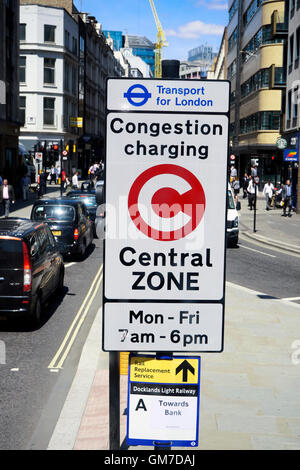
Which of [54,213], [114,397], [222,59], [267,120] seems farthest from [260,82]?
[114,397]

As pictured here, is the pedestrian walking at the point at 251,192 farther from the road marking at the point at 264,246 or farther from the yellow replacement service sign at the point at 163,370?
the yellow replacement service sign at the point at 163,370

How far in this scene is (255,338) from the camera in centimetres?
1043

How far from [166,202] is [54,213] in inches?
648

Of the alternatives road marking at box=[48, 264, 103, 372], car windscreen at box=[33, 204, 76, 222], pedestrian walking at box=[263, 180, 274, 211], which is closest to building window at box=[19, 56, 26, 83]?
pedestrian walking at box=[263, 180, 274, 211]

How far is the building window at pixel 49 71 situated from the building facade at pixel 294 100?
1032 inches

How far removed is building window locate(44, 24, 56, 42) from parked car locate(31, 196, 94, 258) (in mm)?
43654

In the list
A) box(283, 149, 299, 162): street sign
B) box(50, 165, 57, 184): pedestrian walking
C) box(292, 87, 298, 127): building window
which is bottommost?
box(50, 165, 57, 184): pedestrian walking

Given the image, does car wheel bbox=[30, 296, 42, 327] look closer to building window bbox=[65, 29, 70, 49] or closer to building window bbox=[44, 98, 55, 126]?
building window bbox=[44, 98, 55, 126]

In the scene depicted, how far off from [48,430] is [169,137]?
471cm

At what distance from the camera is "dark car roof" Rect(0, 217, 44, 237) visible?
11.3 meters

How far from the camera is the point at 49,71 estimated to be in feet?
196

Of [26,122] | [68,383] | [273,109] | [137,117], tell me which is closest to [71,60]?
[26,122]

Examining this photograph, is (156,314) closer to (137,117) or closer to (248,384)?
(137,117)

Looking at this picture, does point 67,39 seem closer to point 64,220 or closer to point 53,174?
point 53,174
